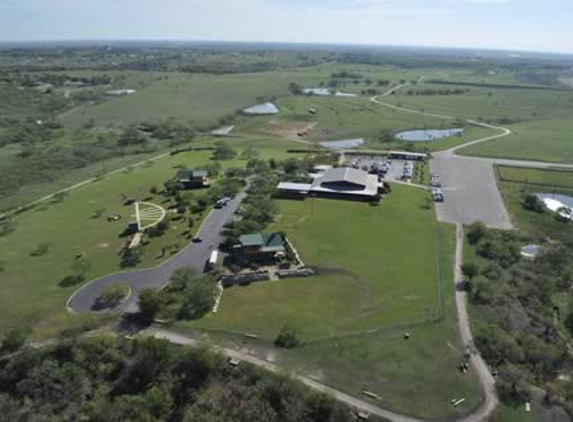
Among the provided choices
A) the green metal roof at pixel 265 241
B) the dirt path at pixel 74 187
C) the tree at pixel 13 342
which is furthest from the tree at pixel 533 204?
the dirt path at pixel 74 187

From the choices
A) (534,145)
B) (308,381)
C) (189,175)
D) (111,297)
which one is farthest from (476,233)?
(534,145)

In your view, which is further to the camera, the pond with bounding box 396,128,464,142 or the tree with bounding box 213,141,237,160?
the pond with bounding box 396,128,464,142

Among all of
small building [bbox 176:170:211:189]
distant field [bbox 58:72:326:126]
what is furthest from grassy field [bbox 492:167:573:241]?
distant field [bbox 58:72:326:126]

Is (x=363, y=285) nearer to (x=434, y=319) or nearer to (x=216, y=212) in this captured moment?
(x=434, y=319)

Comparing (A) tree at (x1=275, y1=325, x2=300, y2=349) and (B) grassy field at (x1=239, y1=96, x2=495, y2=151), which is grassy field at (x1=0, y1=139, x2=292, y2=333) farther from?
(B) grassy field at (x1=239, y1=96, x2=495, y2=151)

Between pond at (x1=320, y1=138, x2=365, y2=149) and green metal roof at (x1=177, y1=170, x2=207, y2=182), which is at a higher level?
green metal roof at (x1=177, y1=170, x2=207, y2=182)

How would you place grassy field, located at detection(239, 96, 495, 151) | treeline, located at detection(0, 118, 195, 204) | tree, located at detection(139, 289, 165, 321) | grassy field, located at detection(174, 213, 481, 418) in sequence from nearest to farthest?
grassy field, located at detection(174, 213, 481, 418)
tree, located at detection(139, 289, 165, 321)
treeline, located at detection(0, 118, 195, 204)
grassy field, located at detection(239, 96, 495, 151)

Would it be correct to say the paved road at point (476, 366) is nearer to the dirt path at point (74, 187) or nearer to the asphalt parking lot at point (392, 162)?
the asphalt parking lot at point (392, 162)

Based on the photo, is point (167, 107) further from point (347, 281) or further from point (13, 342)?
point (13, 342)
